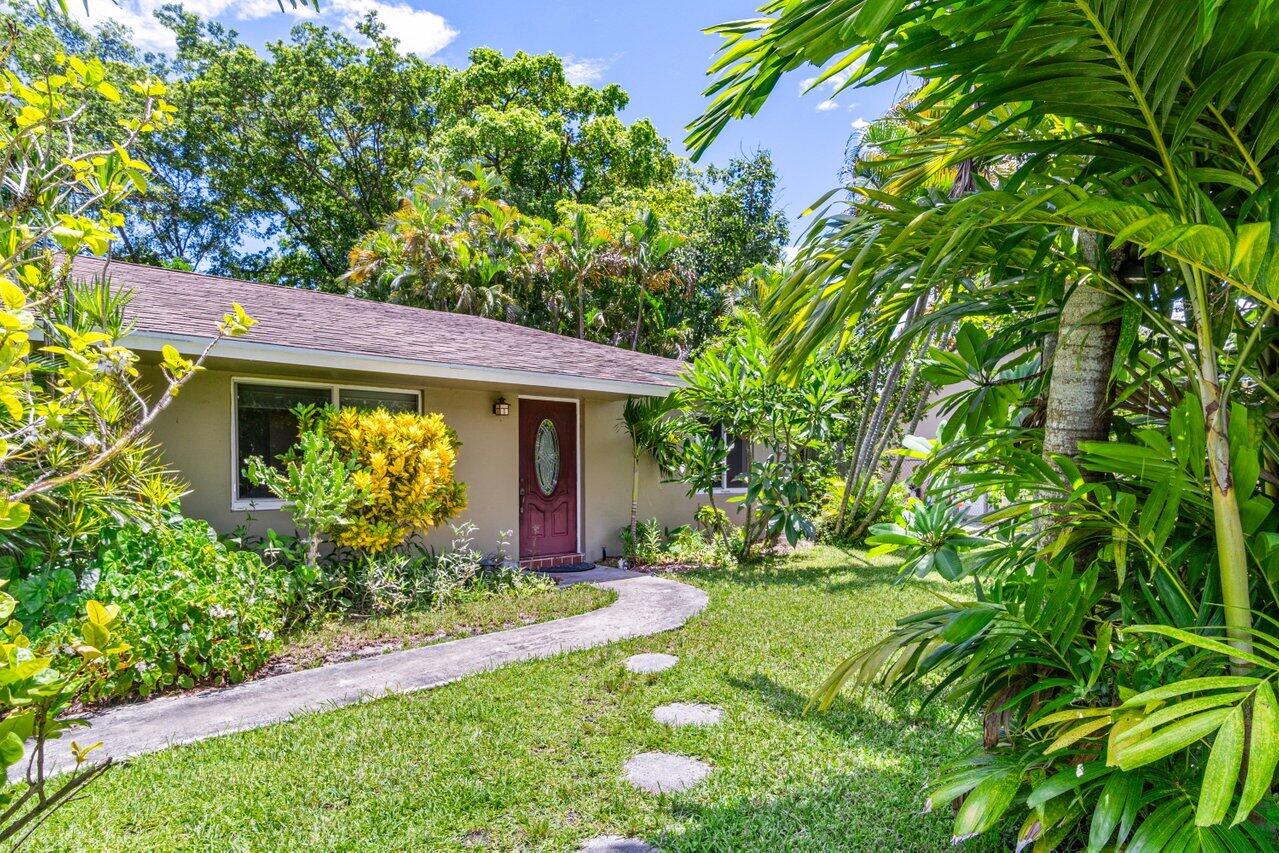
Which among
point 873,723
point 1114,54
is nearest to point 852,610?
point 873,723

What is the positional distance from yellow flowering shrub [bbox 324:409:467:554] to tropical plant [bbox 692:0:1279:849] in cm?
541

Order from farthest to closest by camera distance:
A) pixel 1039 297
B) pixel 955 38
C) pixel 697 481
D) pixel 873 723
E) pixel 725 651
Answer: pixel 697 481, pixel 725 651, pixel 873 723, pixel 1039 297, pixel 955 38

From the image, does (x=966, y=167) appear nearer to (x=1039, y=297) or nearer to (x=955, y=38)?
(x=1039, y=297)

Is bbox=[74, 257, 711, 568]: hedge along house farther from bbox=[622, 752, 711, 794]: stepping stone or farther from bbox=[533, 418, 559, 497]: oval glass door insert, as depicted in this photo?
bbox=[622, 752, 711, 794]: stepping stone

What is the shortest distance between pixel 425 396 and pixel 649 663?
4741 millimetres

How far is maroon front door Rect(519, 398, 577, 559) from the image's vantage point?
970 centimetres

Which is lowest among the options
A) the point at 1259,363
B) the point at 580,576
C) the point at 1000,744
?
the point at 580,576

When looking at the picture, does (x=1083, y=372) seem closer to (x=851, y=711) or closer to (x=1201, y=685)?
(x=1201, y=685)

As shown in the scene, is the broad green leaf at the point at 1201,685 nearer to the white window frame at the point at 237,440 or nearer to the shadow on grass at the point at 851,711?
the shadow on grass at the point at 851,711

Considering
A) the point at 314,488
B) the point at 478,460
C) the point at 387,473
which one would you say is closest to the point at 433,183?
the point at 478,460

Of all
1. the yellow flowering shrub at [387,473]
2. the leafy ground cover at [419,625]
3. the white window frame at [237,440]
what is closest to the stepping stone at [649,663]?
the leafy ground cover at [419,625]

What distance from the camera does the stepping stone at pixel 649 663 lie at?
17.0ft

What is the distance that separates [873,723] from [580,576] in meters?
5.43

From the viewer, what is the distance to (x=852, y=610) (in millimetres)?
7016
